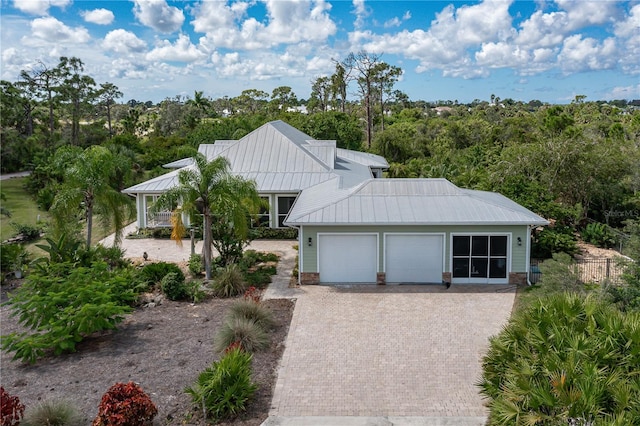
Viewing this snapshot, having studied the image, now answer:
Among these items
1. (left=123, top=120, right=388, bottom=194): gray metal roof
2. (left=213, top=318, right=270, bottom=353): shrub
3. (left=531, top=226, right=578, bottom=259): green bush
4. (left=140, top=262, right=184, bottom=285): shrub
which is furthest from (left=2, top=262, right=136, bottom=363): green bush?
(left=531, top=226, right=578, bottom=259): green bush

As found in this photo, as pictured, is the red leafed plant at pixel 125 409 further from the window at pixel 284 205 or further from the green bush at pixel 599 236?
the green bush at pixel 599 236

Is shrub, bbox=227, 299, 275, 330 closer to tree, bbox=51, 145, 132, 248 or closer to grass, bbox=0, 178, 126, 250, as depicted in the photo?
tree, bbox=51, 145, 132, 248

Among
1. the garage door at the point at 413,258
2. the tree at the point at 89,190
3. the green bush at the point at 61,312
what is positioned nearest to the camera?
the green bush at the point at 61,312

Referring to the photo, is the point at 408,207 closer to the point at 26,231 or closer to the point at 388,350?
the point at 388,350

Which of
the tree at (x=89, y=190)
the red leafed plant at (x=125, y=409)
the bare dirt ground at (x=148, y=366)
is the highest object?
the tree at (x=89, y=190)

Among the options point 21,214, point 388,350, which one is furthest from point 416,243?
point 21,214

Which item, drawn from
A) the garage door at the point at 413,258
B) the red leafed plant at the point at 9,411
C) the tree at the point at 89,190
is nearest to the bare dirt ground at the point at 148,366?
the red leafed plant at the point at 9,411
